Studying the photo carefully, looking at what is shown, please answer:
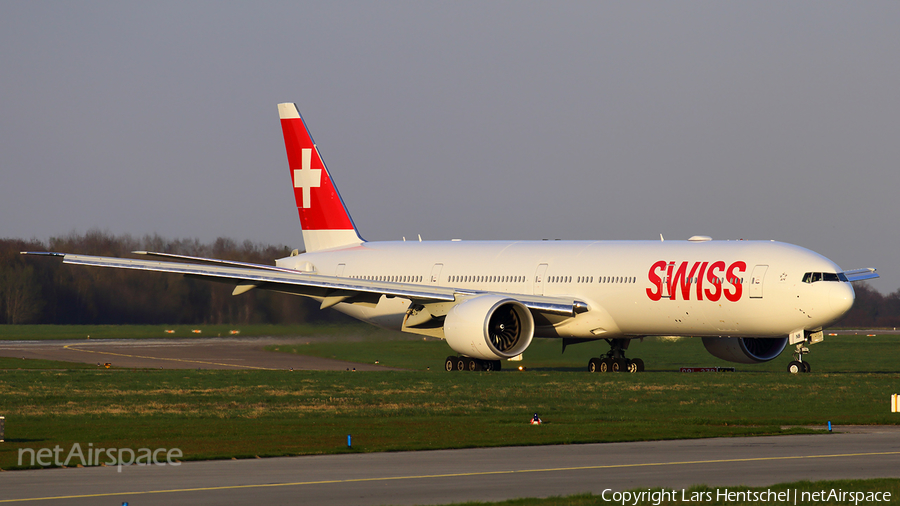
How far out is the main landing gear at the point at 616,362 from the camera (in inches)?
1517

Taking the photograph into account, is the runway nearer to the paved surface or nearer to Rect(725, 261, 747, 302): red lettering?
Rect(725, 261, 747, 302): red lettering

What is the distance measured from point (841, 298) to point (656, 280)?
204 inches

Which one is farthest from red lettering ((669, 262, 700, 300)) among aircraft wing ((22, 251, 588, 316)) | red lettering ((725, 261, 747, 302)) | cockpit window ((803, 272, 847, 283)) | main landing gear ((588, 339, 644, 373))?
main landing gear ((588, 339, 644, 373))

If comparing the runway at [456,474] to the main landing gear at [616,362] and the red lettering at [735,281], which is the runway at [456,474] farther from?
the main landing gear at [616,362]

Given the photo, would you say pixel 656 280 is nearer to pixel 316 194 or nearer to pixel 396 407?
pixel 396 407

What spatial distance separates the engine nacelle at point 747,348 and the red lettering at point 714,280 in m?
3.86

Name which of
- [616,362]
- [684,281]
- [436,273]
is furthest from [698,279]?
[436,273]

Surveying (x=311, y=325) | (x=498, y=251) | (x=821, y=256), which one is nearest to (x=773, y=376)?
(x=821, y=256)

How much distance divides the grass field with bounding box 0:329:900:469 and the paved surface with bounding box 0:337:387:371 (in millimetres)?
4154

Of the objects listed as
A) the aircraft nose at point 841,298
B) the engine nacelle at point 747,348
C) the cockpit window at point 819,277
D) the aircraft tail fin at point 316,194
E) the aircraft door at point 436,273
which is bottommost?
the engine nacelle at point 747,348

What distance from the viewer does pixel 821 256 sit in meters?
34.9

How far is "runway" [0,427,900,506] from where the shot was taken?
508 inches

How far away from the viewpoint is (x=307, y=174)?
152 feet

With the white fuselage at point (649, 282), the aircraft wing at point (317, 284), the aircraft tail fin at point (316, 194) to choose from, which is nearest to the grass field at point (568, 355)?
the white fuselage at point (649, 282)
